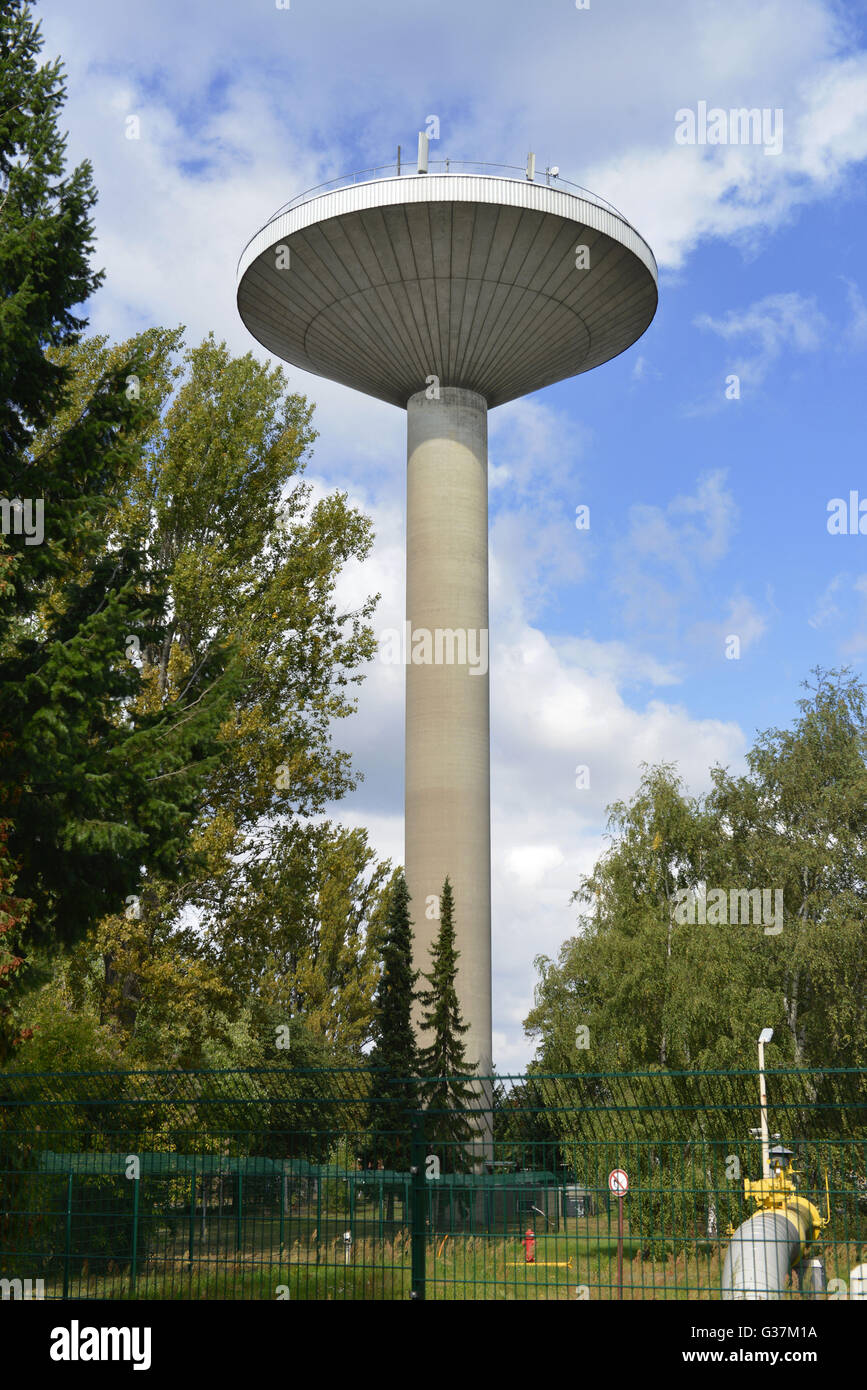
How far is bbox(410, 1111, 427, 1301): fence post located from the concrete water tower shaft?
22902mm

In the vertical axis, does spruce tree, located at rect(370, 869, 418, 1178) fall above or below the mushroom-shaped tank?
below

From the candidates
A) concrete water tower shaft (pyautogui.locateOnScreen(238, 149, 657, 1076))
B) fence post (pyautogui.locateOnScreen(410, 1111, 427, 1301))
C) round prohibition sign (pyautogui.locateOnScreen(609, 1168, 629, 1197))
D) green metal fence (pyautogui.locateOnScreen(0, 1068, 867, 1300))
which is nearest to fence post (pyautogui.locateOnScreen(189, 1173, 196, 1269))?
green metal fence (pyautogui.locateOnScreen(0, 1068, 867, 1300))

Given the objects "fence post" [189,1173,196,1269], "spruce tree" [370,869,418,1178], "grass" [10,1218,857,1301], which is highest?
"spruce tree" [370,869,418,1178]

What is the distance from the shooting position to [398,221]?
33.7 meters

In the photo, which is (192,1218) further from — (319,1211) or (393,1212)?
(393,1212)

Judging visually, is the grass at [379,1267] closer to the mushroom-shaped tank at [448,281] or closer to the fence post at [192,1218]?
the fence post at [192,1218]

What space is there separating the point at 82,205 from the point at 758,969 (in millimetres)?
25764

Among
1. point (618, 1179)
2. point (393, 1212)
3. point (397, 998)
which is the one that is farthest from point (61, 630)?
point (397, 998)

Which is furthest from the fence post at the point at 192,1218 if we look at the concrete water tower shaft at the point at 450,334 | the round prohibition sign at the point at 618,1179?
the concrete water tower shaft at the point at 450,334

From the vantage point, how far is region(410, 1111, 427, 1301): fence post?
33.1 ft

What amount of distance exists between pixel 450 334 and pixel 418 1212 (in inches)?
1160

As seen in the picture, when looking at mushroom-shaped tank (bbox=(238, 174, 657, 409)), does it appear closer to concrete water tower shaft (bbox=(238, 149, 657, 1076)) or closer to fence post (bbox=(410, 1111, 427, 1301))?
concrete water tower shaft (bbox=(238, 149, 657, 1076))

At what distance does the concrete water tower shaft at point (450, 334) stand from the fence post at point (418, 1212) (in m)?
22.9
